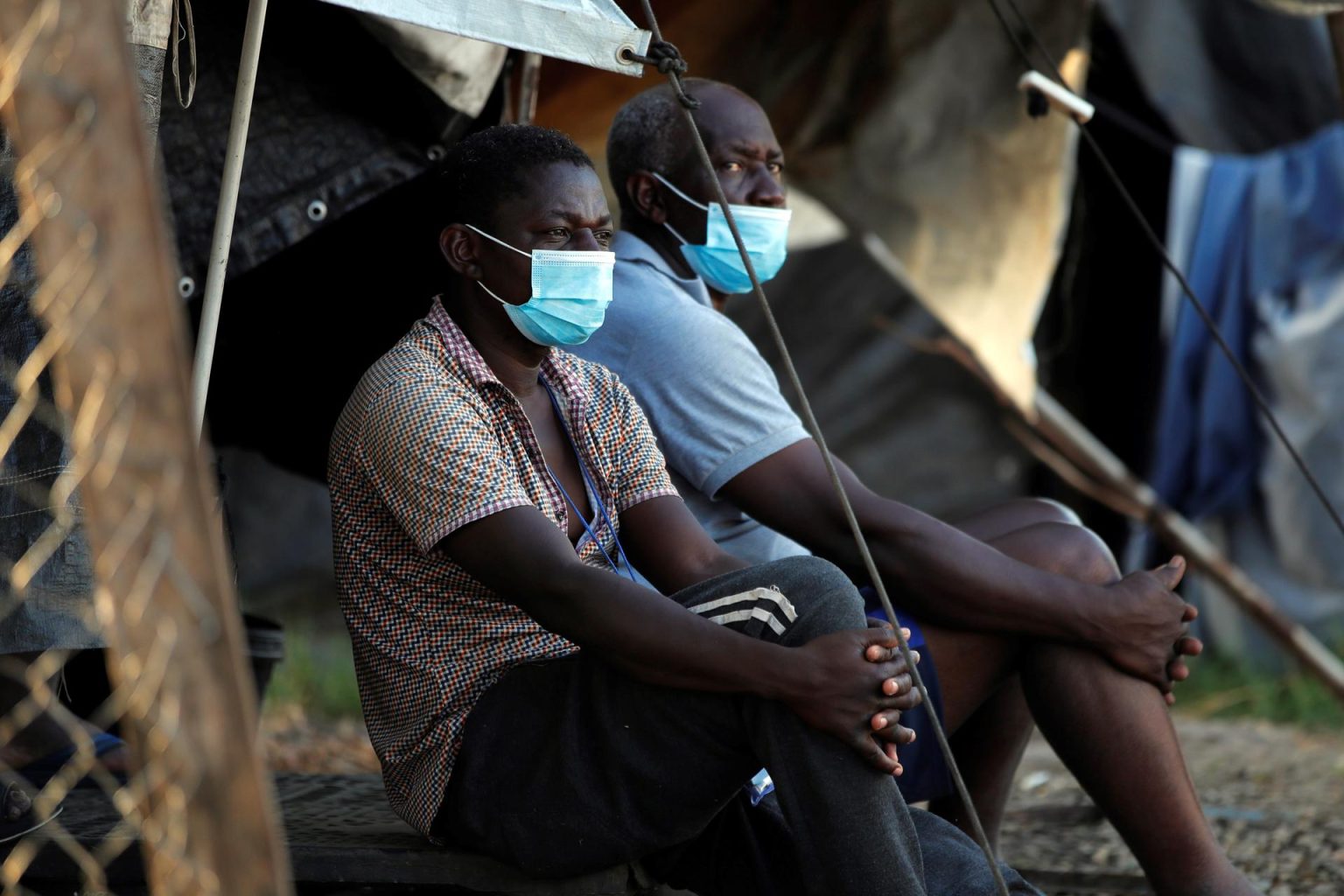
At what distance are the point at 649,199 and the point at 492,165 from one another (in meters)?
0.58

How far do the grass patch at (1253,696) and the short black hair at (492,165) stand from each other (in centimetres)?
396

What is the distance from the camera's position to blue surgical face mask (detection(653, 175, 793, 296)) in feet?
9.22

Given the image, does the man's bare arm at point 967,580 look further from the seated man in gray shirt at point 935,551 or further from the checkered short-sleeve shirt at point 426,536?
the checkered short-sleeve shirt at point 426,536

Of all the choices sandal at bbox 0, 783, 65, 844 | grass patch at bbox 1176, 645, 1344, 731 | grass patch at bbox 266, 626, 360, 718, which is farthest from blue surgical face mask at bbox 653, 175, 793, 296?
grass patch at bbox 1176, 645, 1344, 731

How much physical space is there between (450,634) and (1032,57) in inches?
108

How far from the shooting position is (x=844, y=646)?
192 centimetres

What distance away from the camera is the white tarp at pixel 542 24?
1980mm

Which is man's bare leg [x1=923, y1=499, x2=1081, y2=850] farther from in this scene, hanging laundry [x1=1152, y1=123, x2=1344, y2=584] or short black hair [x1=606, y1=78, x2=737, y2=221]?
hanging laundry [x1=1152, y1=123, x2=1344, y2=584]

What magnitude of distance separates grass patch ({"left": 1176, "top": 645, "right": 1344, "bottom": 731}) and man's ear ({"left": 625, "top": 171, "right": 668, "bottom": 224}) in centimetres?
349

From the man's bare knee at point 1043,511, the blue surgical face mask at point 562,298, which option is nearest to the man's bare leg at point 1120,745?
the man's bare knee at point 1043,511

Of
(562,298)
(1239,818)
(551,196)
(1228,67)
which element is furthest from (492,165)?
(1228,67)

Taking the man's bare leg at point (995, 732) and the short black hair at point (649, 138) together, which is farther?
the short black hair at point (649, 138)

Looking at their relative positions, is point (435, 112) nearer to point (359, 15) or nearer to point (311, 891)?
point (359, 15)

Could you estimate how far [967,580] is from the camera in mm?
2381
